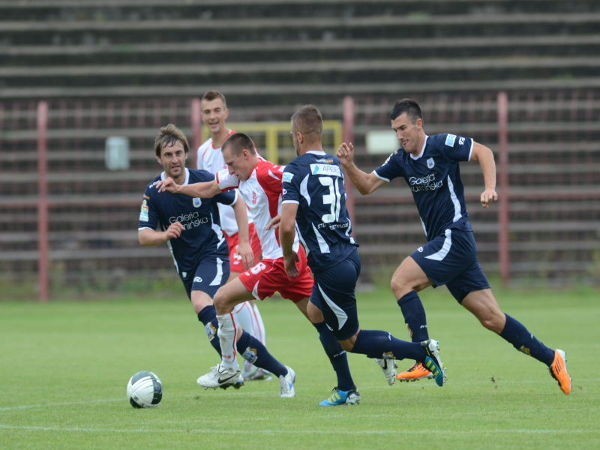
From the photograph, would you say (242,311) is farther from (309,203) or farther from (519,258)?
(519,258)

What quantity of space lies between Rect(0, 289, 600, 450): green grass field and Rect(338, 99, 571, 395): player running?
51 cm

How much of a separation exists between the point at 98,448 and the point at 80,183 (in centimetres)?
1605

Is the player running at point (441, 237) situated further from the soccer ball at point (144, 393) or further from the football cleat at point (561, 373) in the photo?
the soccer ball at point (144, 393)

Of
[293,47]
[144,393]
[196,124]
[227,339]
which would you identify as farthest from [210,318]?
[293,47]

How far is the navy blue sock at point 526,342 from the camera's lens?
30.5 feet

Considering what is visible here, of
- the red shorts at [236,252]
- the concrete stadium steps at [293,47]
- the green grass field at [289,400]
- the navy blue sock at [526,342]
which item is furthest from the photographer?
the concrete stadium steps at [293,47]

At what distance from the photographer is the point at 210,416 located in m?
8.43

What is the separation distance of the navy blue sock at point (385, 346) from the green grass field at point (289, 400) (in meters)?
0.33

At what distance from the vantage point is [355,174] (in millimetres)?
9703

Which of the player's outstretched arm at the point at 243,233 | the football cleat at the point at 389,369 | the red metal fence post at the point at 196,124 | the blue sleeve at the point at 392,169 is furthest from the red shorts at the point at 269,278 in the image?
the red metal fence post at the point at 196,124

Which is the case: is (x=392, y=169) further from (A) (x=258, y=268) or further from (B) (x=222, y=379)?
(B) (x=222, y=379)

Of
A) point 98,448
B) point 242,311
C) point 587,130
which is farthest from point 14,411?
point 587,130

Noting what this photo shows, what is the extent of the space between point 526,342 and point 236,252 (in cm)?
→ 326

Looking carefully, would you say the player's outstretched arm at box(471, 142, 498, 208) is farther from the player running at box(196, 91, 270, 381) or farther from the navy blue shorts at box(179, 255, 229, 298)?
the player running at box(196, 91, 270, 381)
